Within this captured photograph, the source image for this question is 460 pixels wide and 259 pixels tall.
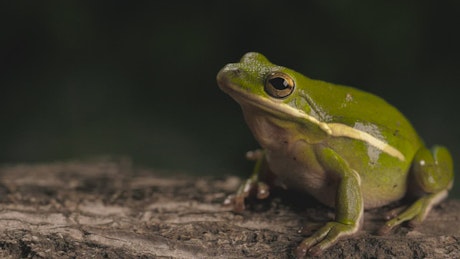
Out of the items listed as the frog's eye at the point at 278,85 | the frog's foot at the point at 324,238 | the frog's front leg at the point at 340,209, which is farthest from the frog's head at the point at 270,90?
the frog's foot at the point at 324,238

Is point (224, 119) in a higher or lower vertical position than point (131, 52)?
lower

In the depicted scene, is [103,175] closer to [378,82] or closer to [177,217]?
[177,217]

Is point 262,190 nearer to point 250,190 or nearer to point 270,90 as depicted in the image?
point 250,190

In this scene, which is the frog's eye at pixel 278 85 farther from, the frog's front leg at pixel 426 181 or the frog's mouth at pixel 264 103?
the frog's front leg at pixel 426 181

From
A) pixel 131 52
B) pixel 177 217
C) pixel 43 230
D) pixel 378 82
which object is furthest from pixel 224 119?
pixel 43 230

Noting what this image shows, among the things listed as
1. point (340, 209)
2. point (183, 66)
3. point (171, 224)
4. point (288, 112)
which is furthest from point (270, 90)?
point (183, 66)
